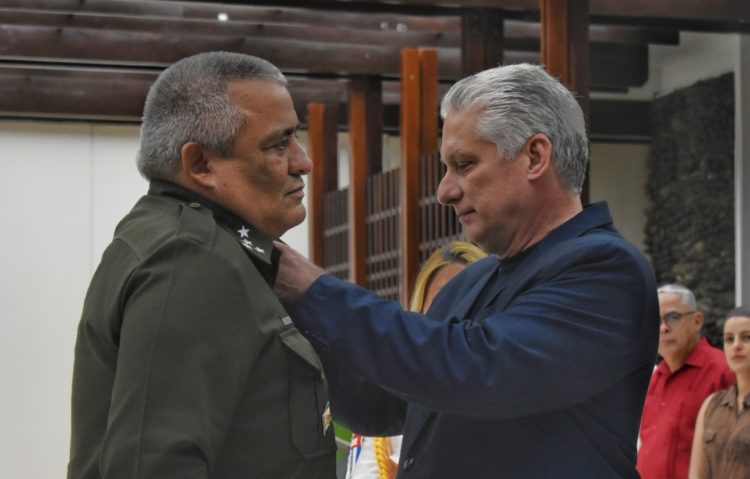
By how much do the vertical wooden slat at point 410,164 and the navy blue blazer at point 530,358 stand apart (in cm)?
578

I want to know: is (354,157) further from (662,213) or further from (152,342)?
(152,342)

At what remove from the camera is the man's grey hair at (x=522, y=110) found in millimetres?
2342

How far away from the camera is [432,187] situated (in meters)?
8.03

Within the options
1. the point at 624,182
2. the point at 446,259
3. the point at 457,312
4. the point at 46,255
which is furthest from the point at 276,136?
the point at 624,182

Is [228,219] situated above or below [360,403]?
above

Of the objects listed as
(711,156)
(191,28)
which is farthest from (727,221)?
(191,28)

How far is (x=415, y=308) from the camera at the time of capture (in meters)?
4.14

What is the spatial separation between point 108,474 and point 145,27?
7.54 metres

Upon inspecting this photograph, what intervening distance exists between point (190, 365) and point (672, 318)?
495 cm

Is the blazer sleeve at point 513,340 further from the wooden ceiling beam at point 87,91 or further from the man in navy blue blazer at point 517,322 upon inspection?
the wooden ceiling beam at point 87,91

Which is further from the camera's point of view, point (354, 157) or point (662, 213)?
point (662, 213)

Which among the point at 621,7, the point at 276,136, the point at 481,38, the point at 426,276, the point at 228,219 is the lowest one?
the point at 426,276

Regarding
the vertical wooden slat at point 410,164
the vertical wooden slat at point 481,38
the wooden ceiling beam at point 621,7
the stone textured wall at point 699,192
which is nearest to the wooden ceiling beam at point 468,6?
the wooden ceiling beam at point 621,7

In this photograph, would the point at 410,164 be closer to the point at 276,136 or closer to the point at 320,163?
the point at 320,163
